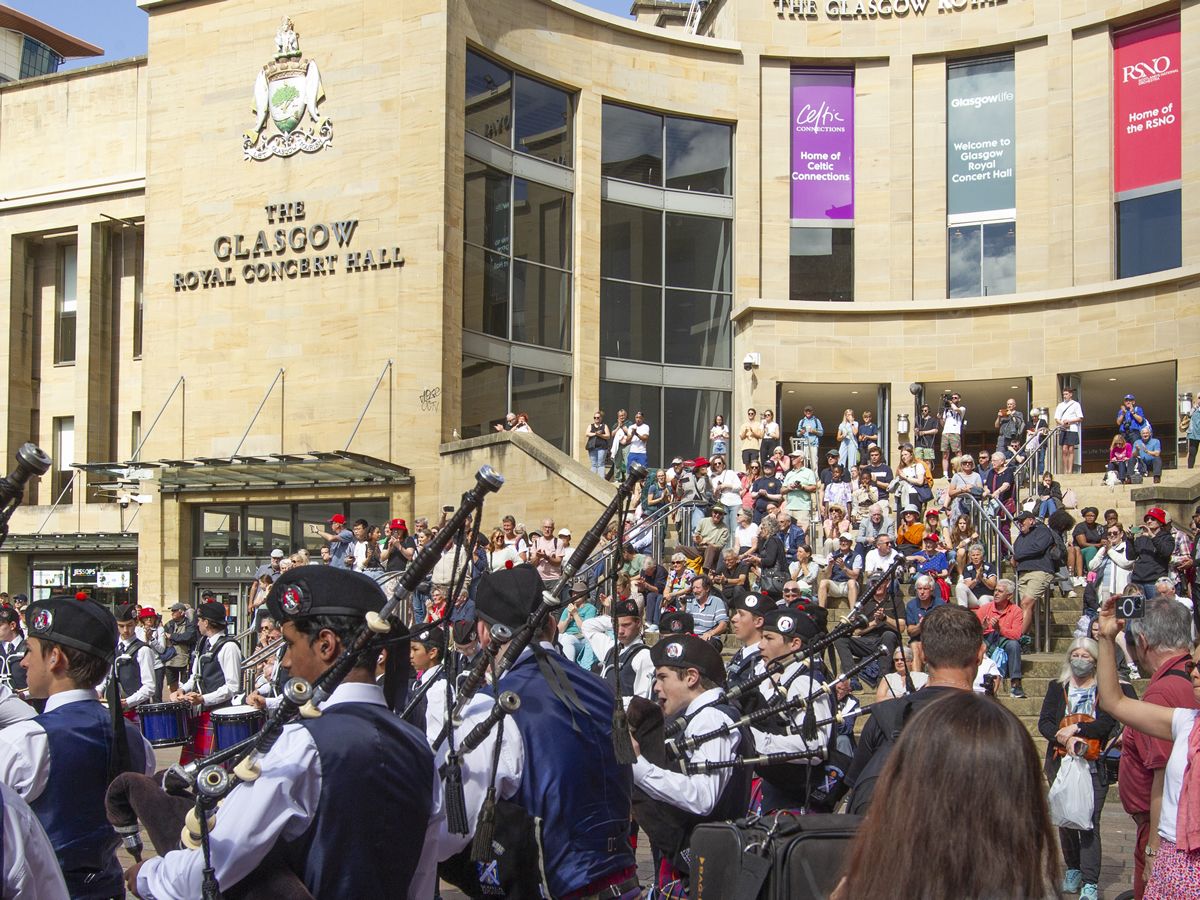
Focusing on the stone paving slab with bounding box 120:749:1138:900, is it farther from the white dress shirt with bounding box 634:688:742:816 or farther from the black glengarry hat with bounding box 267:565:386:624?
the black glengarry hat with bounding box 267:565:386:624

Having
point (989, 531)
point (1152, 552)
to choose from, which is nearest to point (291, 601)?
point (1152, 552)

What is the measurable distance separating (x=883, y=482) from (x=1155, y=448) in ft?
17.1

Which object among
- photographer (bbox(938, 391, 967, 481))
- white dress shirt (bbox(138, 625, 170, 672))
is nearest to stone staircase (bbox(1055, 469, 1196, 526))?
photographer (bbox(938, 391, 967, 481))

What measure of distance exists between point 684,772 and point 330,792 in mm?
2377

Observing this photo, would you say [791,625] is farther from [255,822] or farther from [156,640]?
[156,640]

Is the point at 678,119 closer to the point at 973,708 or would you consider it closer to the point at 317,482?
the point at 317,482

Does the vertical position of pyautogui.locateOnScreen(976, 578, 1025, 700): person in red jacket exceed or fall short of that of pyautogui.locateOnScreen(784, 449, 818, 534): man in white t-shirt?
it falls short

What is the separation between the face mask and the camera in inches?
382

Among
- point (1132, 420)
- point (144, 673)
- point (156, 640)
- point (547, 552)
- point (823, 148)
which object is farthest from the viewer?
point (823, 148)

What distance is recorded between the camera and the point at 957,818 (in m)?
2.50

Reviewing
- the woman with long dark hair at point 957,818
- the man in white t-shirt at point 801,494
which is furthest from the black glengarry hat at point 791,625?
the man in white t-shirt at point 801,494

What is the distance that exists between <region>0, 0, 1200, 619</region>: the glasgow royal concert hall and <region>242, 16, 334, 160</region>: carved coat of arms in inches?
3.0

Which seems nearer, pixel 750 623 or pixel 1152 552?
pixel 750 623

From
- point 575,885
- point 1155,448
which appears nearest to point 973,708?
point 575,885
